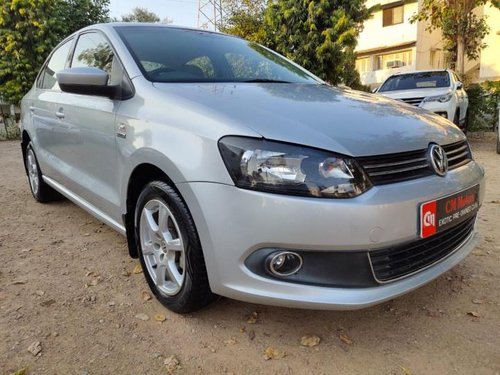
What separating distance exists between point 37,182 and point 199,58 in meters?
2.57

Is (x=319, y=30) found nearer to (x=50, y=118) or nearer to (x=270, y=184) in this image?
(x=50, y=118)

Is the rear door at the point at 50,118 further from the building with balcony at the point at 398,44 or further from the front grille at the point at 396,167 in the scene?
the building with balcony at the point at 398,44

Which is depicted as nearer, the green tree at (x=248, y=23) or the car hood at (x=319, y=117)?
the car hood at (x=319, y=117)

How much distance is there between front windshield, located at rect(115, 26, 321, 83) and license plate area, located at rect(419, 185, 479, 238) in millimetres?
1403

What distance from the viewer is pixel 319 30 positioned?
398 inches

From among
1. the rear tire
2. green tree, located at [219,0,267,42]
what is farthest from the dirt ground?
green tree, located at [219,0,267,42]

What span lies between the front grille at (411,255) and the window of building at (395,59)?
26121 millimetres

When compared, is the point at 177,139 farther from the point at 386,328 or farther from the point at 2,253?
the point at 2,253

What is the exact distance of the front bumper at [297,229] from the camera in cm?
175

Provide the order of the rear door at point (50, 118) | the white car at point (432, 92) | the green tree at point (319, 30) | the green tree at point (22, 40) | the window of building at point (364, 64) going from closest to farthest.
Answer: the rear door at point (50, 118) < the white car at point (432, 92) < the green tree at point (319, 30) < the green tree at point (22, 40) < the window of building at point (364, 64)

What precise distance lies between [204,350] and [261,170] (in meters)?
0.91

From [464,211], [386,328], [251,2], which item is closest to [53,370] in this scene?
[386,328]

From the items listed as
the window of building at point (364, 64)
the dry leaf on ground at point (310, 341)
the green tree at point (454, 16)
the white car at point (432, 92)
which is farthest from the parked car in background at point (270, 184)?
the window of building at point (364, 64)

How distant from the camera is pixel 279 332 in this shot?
220 centimetres
